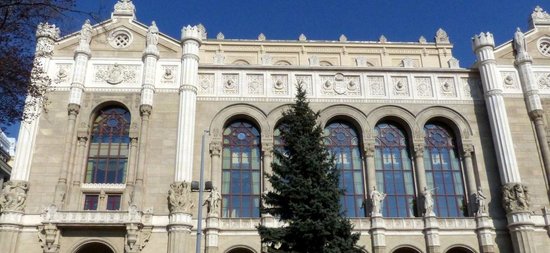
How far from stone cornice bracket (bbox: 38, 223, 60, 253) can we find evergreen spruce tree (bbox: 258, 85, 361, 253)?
39.4 feet

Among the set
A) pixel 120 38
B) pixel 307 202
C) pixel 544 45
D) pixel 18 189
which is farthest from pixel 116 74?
pixel 544 45

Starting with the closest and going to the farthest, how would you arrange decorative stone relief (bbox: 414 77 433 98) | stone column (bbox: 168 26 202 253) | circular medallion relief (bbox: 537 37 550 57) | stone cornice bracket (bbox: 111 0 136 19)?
stone column (bbox: 168 26 202 253) → decorative stone relief (bbox: 414 77 433 98) → stone cornice bracket (bbox: 111 0 136 19) → circular medallion relief (bbox: 537 37 550 57)

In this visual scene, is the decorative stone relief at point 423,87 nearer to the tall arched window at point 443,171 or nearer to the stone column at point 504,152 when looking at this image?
the tall arched window at point 443,171

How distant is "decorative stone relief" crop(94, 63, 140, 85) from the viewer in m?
32.2

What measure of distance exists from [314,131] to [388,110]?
11137 mm

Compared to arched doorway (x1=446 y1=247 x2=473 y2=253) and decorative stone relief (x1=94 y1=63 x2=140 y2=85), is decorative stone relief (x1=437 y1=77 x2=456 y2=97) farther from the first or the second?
decorative stone relief (x1=94 y1=63 x2=140 y2=85)

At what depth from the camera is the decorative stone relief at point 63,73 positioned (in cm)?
3162

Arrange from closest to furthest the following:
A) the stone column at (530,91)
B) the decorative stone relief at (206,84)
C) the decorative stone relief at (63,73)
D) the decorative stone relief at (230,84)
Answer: the stone column at (530,91), the decorative stone relief at (63,73), the decorative stone relief at (206,84), the decorative stone relief at (230,84)

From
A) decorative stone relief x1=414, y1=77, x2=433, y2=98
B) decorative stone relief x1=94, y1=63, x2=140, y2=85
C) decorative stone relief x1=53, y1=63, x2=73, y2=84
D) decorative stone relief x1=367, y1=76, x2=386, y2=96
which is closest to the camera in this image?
decorative stone relief x1=53, y1=63, x2=73, y2=84

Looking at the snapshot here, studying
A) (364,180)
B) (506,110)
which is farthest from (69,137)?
(506,110)

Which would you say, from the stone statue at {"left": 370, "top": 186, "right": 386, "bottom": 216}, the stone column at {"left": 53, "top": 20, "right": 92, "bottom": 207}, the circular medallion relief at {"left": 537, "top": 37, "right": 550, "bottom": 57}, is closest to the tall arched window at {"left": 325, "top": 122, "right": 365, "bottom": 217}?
the stone statue at {"left": 370, "top": 186, "right": 386, "bottom": 216}

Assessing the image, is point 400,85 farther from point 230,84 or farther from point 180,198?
point 180,198

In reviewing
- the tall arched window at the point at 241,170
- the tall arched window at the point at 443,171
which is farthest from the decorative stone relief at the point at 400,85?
the tall arched window at the point at 241,170

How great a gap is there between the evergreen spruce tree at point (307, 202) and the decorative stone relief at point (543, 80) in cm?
1884
